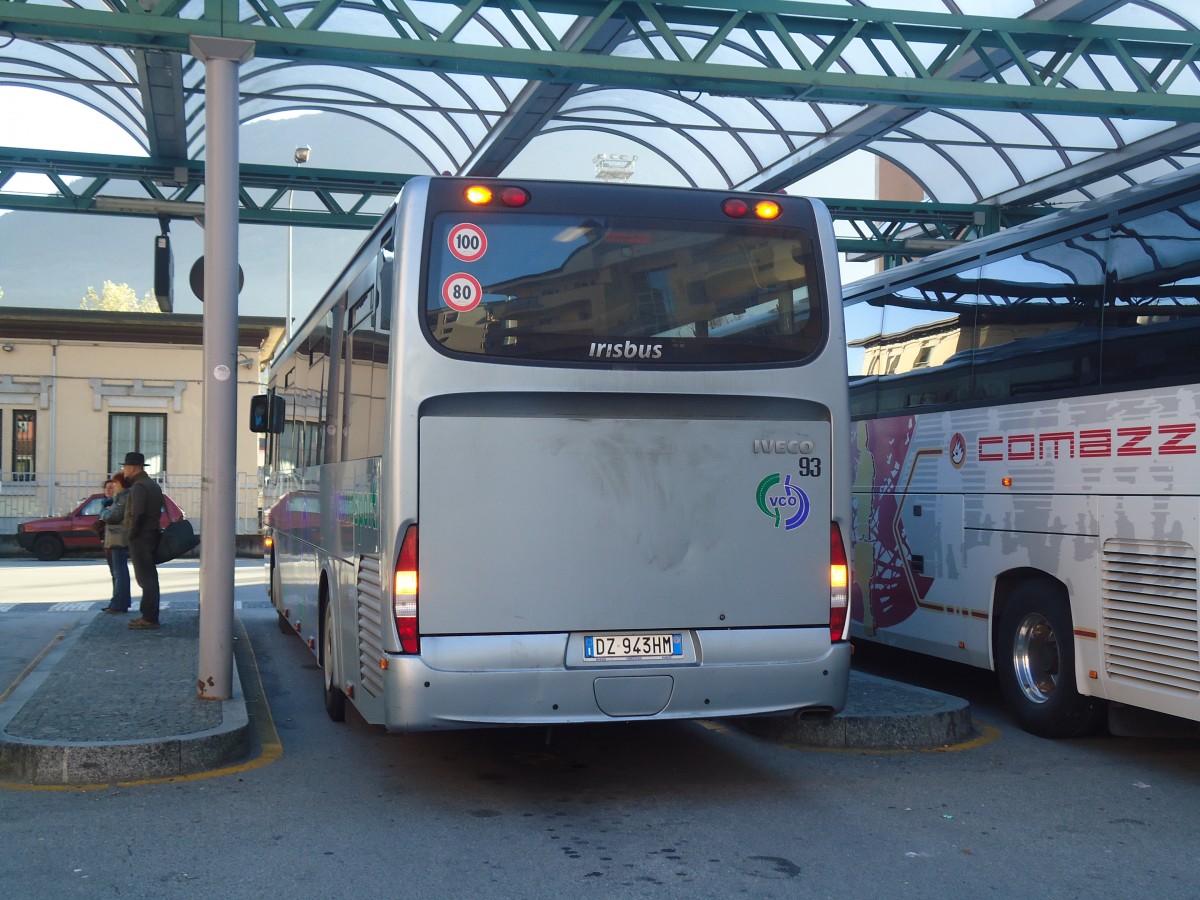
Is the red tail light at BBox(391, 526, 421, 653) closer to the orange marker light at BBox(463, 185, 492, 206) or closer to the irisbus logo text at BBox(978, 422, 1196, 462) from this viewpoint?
the orange marker light at BBox(463, 185, 492, 206)

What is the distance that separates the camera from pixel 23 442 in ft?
116

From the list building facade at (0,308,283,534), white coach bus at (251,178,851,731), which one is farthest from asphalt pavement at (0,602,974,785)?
building facade at (0,308,283,534)

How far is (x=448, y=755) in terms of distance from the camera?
27.0ft

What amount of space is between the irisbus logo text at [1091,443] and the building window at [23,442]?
3118 cm

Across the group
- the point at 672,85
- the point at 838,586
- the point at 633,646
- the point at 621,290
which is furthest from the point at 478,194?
the point at 672,85

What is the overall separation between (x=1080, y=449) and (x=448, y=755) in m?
4.36

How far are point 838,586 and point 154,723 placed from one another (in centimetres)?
423

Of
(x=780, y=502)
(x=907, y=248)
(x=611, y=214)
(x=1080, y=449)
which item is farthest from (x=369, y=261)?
(x=907, y=248)

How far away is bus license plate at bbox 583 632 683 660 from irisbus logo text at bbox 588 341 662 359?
143 cm

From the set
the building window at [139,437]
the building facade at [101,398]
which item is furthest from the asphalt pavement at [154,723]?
the building window at [139,437]

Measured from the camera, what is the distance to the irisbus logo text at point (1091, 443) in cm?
745

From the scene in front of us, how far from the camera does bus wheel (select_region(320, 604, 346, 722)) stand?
9188 mm

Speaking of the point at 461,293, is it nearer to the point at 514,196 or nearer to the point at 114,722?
the point at 514,196

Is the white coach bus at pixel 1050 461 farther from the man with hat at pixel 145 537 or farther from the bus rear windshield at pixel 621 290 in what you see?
the man with hat at pixel 145 537
